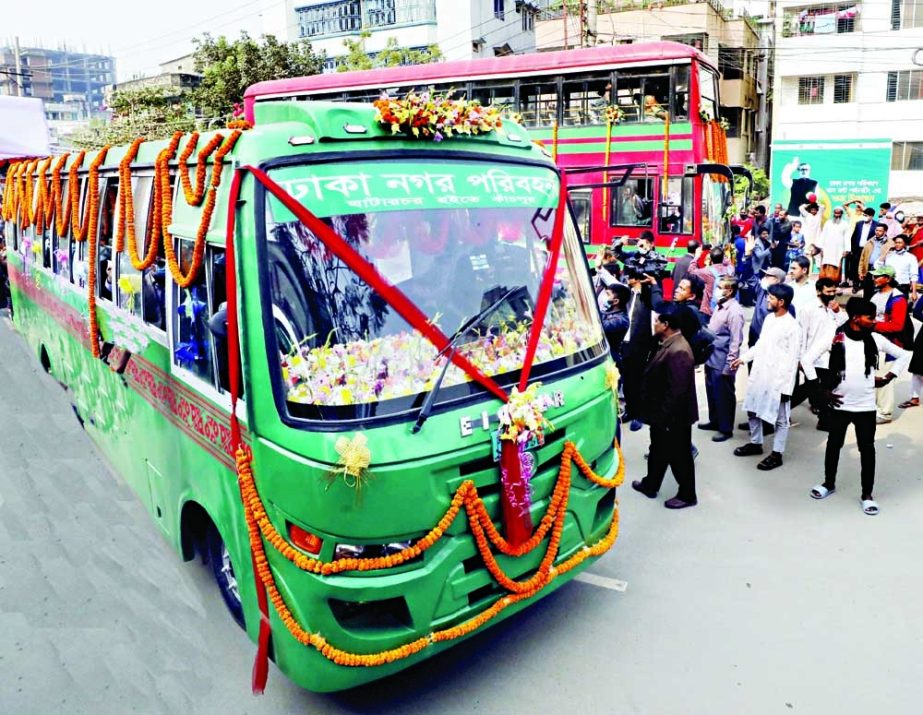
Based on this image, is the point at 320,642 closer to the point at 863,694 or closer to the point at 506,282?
the point at 506,282

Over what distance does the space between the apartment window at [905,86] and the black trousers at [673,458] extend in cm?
2935

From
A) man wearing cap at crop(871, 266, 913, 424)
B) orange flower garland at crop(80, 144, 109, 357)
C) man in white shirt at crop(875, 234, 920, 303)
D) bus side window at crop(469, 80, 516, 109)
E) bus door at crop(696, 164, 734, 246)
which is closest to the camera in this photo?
orange flower garland at crop(80, 144, 109, 357)

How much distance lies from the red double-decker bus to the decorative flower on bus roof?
29.4 ft

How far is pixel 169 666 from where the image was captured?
165 inches

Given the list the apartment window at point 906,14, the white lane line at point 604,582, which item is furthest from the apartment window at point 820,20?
the white lane line at point 604,582

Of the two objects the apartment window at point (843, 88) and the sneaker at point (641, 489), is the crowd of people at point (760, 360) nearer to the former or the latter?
the sneaker at point (641, 489)

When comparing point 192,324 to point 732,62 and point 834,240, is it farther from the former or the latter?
point 732,62

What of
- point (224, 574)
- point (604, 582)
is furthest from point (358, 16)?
point (224, 574)

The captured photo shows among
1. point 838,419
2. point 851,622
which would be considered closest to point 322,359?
point 851,622

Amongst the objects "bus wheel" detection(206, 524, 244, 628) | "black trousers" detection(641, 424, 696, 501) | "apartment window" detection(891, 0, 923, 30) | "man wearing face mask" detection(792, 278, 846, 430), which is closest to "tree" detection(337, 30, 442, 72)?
"apartment window" detection(891, 0, 923, 30)

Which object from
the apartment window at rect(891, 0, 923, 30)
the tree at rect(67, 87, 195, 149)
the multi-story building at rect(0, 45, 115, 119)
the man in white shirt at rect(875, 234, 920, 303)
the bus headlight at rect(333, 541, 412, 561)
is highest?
the multi-story building at rect(0, 45, 115, 119)

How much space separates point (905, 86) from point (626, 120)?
21538mm

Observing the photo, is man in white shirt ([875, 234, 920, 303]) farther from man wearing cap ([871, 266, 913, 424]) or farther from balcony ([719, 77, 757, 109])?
balcony ([719, 77, 757, 109])

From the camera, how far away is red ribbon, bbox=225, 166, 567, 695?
3.45 m
